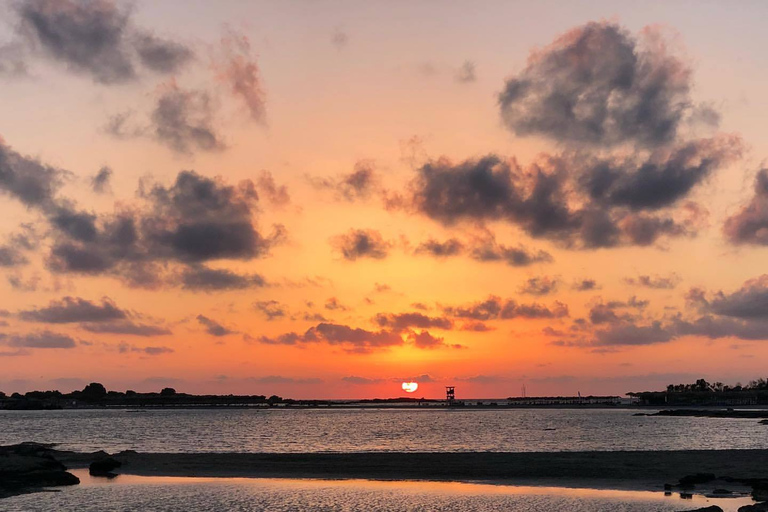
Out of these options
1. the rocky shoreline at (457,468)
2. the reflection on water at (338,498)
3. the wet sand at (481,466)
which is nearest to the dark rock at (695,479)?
the rocky shoreline at (457,468)

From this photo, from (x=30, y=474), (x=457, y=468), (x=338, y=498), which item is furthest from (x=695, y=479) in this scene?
(x=30, y=474)

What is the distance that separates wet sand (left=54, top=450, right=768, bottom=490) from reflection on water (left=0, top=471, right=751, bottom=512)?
4373mm

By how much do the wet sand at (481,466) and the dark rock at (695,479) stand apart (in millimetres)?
1574

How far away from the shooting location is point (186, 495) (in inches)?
1858

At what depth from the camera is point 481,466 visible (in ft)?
204

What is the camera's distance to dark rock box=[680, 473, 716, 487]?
48.1 metres

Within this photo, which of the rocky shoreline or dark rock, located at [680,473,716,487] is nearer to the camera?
dark rock, located at [680,473,716,487]

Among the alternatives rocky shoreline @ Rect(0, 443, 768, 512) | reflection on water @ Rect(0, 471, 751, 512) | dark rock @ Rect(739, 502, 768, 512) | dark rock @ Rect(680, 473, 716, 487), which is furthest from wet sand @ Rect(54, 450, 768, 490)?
dark rock @ Rect(739, 502, 768, 512)

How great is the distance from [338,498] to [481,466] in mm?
20071

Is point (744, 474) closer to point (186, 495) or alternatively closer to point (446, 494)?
point (446, 494)

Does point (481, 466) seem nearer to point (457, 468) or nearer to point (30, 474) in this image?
point (457, 468)

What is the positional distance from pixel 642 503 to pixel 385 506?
15.0 meters

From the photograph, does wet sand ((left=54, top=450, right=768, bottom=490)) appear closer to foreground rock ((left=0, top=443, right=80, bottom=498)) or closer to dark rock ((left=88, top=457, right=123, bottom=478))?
dark rock ((left=88, top=457, right=123, bottom=478))

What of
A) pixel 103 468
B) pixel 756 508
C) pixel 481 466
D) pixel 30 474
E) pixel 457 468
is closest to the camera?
pixel 756 508
